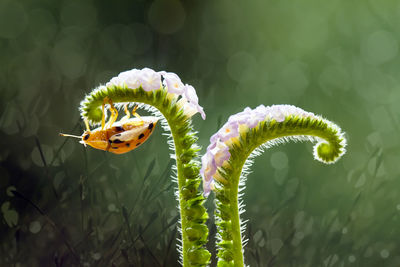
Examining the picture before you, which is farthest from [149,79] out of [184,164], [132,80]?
[184,164]

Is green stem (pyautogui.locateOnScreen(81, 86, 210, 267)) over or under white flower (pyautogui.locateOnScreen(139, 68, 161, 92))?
under

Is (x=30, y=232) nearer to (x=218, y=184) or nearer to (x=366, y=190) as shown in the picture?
(x=218, y=184)

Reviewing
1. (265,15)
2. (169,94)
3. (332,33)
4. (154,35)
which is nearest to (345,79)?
(332,33)

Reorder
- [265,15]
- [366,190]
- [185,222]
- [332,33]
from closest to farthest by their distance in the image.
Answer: [185,222]
[366,190]
[332,33]
[265,15]

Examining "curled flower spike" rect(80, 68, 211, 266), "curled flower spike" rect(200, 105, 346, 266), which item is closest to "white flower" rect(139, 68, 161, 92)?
"curled flower spike" rect(80, 68, 211, 266)

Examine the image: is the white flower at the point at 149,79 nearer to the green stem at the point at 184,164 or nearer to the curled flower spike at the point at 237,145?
the green stem at the point at 184,164

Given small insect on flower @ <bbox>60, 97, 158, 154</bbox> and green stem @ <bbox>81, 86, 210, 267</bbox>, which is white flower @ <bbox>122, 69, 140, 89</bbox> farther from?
small insect on flower @ <bbox>60, 97, 158, 154</bbox>
